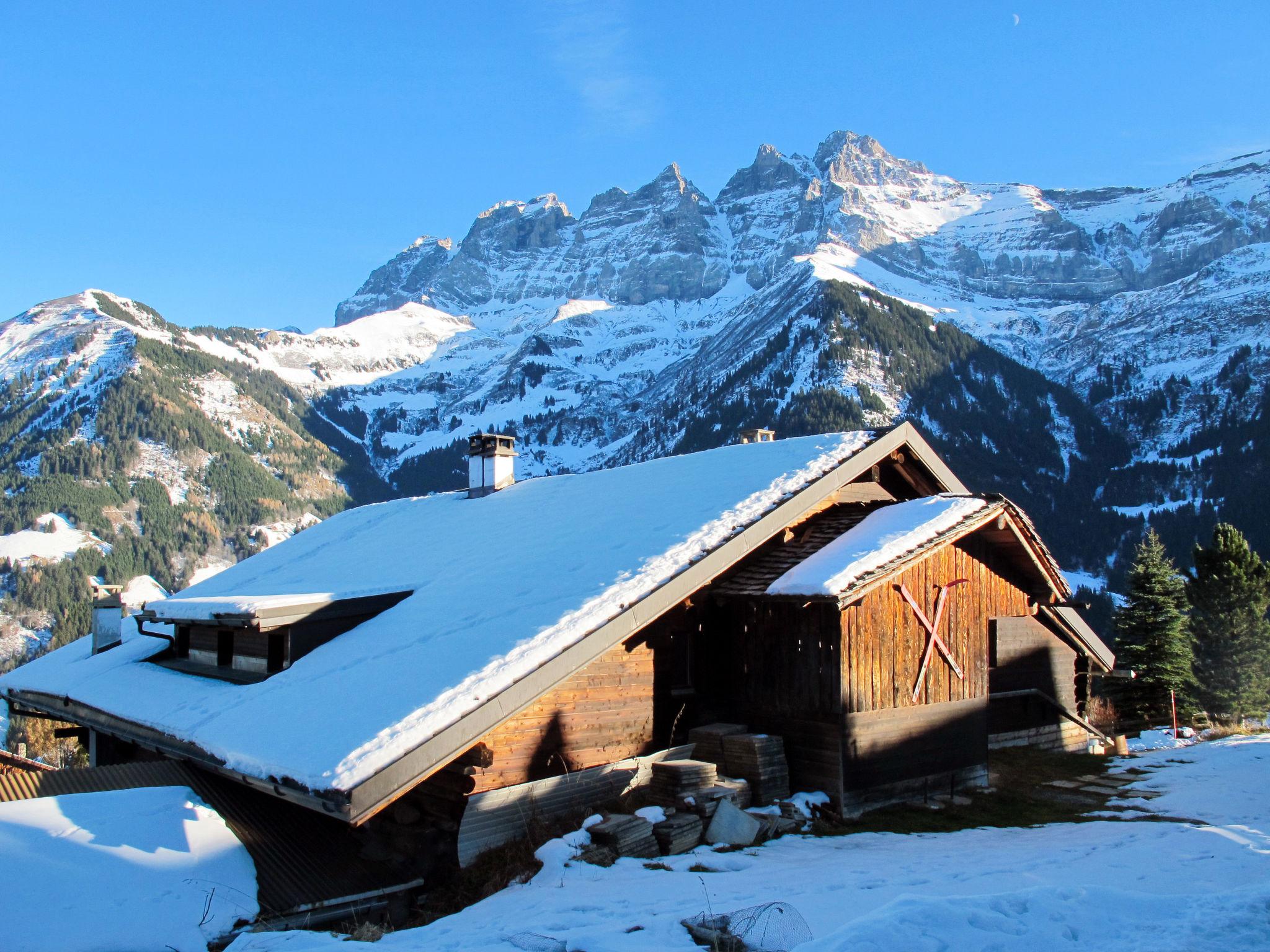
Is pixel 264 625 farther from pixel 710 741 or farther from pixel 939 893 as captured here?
pixel 939 893

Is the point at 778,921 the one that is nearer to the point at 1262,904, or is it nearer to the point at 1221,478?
the point at 1262,904

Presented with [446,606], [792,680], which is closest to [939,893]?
[792,680]

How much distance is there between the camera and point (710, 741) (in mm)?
11797

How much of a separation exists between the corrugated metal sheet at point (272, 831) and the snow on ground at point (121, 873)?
0.80ft

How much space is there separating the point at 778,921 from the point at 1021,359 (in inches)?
7446

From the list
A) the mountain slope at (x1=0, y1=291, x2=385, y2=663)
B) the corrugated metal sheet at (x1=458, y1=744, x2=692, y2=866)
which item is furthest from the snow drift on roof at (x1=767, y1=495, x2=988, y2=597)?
the mountain slope at (x1=0, y1=291, x2=385, y2=663)

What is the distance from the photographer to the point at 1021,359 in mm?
177500

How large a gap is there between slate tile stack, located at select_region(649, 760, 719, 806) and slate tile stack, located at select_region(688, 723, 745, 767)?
2.90 ft

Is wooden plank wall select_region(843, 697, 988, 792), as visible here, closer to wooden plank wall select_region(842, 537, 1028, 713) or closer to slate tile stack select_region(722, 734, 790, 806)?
wooden plank wall select_region(842, 537, 1028, 713)

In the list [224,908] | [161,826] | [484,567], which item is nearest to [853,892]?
[224,908]

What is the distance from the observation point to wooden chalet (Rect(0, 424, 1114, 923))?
949cm

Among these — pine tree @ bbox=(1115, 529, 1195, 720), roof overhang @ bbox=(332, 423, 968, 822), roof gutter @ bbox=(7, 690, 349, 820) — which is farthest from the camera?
pine tree @ bbox=(1115, 529, 1195, 720)

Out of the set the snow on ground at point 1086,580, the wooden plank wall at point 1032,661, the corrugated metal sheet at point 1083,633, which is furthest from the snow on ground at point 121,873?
the snow on ground at point 1086,580

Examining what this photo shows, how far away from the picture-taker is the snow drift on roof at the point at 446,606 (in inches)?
356
